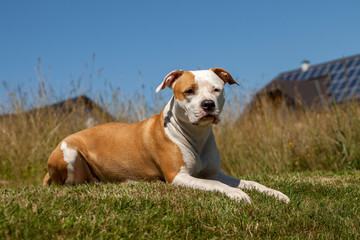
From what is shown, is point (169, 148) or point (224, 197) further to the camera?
point (169, 148)

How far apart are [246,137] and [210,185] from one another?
3976 mm

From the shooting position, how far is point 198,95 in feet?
11.9

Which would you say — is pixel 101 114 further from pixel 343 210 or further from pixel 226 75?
pixel 343 210

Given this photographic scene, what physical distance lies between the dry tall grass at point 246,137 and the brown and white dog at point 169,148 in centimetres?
275

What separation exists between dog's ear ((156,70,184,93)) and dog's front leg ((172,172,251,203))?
93cm

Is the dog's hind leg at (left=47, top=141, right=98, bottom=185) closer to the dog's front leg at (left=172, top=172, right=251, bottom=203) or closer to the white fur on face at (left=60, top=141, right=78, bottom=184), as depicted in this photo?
the white fur on face at (left=60, top=141, right=78, bottom=184)

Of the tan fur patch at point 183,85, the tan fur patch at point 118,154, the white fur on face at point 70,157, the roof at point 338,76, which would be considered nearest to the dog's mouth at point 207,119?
the tan fur patch at point 183,85

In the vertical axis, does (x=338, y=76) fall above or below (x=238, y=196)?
below

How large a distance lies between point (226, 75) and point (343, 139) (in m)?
3.29

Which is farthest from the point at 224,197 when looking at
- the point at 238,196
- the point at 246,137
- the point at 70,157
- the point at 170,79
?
the point at 246,137

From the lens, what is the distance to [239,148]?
23.3ft

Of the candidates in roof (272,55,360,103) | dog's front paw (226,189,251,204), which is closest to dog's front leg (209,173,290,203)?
dog's front paw (226,189,251,204)

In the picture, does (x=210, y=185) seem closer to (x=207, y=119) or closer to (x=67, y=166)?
(x=207, y=119)

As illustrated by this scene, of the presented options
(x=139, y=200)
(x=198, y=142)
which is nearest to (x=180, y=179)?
(x=198, y=142)
